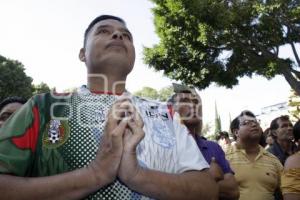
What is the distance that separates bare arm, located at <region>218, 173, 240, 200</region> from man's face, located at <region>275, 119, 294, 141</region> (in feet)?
8.28

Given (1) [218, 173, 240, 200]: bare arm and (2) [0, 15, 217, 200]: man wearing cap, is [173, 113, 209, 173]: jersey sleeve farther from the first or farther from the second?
(1) [218, 173, 240, 200]: bare arm

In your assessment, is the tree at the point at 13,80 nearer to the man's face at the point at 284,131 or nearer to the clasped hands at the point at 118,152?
the man's face at the point at 284,131

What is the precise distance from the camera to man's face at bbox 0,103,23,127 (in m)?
3.71

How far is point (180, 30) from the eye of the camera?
15.0m

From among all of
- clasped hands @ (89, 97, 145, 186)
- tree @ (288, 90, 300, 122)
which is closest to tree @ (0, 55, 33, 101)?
tree @ (288, 90, 300, 122)

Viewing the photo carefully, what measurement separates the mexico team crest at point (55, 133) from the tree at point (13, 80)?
26.5 meters

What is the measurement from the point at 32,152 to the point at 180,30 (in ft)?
45.1

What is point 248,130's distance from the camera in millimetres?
4848

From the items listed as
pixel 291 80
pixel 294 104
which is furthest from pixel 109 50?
pixel 294 104

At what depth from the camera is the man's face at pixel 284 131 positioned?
18.7ft

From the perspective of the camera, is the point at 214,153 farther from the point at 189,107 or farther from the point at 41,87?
the point at 41,87

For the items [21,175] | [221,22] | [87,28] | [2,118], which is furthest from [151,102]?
[221,22]

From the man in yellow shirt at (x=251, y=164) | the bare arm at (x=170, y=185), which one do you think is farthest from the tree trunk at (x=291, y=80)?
the bare arm at (x=170, y=185)

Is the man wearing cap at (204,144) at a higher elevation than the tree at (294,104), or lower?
lower
